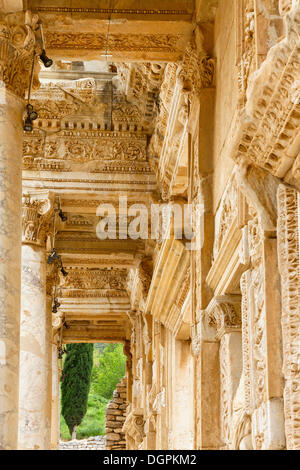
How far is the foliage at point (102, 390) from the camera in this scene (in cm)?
4309

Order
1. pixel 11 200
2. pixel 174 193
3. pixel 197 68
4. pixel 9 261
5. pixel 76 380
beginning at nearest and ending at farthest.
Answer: pixel 9 261, pixel 11 200, pixel 197 68, pixel 174 193, pixel 76 380

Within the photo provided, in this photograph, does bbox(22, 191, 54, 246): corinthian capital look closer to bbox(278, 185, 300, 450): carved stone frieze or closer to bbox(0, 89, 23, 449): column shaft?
bbox(0, 89, 23, 449): column shaft

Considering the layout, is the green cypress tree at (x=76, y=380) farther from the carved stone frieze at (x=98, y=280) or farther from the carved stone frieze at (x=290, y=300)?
the carved stone frieze at (x=290, y=300)

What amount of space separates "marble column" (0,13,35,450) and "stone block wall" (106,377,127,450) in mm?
18179

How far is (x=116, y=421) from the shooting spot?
27156 millimetres

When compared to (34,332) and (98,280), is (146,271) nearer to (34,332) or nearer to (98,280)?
(34,332)

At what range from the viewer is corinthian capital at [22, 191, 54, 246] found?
1292cm

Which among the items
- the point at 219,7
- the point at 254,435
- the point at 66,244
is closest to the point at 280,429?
the point at 254,435

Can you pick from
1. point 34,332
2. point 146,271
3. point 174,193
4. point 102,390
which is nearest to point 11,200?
point 174,193

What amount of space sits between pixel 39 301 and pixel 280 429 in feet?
24.1

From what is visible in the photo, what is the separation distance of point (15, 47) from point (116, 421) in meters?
19.4

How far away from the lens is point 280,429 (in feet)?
18.7

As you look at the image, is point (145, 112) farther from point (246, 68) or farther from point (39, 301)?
point (246, 68)

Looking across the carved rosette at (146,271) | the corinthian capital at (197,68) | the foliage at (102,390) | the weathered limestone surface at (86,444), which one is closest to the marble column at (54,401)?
the carved rosette at (146,271)
